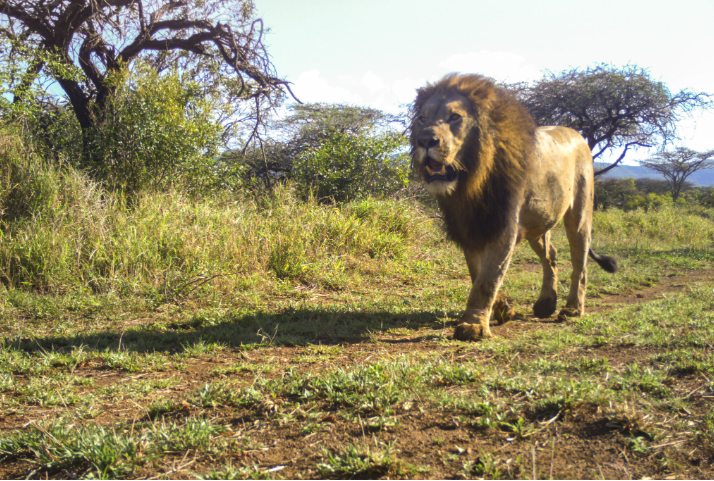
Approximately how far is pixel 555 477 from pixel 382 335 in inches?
91.3

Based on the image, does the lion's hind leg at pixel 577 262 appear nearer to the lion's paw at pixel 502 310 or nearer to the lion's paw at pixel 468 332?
the lion's paw at pixel 502 310

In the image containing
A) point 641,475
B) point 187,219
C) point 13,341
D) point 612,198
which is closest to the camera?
point 641,475

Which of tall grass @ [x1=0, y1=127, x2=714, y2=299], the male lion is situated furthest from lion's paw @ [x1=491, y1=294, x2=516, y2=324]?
tall grass @ [x1=0, y1=127, x2=714, y2=299]

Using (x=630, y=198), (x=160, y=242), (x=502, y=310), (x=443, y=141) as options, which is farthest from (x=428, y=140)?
(x=630, y=198)

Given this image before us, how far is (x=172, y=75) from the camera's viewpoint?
947 centimetres

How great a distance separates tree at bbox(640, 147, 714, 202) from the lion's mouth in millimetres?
30825

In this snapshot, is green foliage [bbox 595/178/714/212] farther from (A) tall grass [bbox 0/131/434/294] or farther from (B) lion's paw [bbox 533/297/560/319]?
(B) lion's paw [bbox 533/297/560/319]

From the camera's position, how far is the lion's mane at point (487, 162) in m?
3.82

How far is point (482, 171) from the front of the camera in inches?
150

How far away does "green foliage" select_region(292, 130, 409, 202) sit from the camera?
34.3 ft

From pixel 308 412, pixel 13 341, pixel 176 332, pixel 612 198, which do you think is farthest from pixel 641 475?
pixel 612 198

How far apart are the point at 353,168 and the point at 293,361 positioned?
770 centimetres

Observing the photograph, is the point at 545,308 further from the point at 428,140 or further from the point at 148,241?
the point at 148,241

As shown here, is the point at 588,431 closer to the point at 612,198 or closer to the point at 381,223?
the point at 381,223
